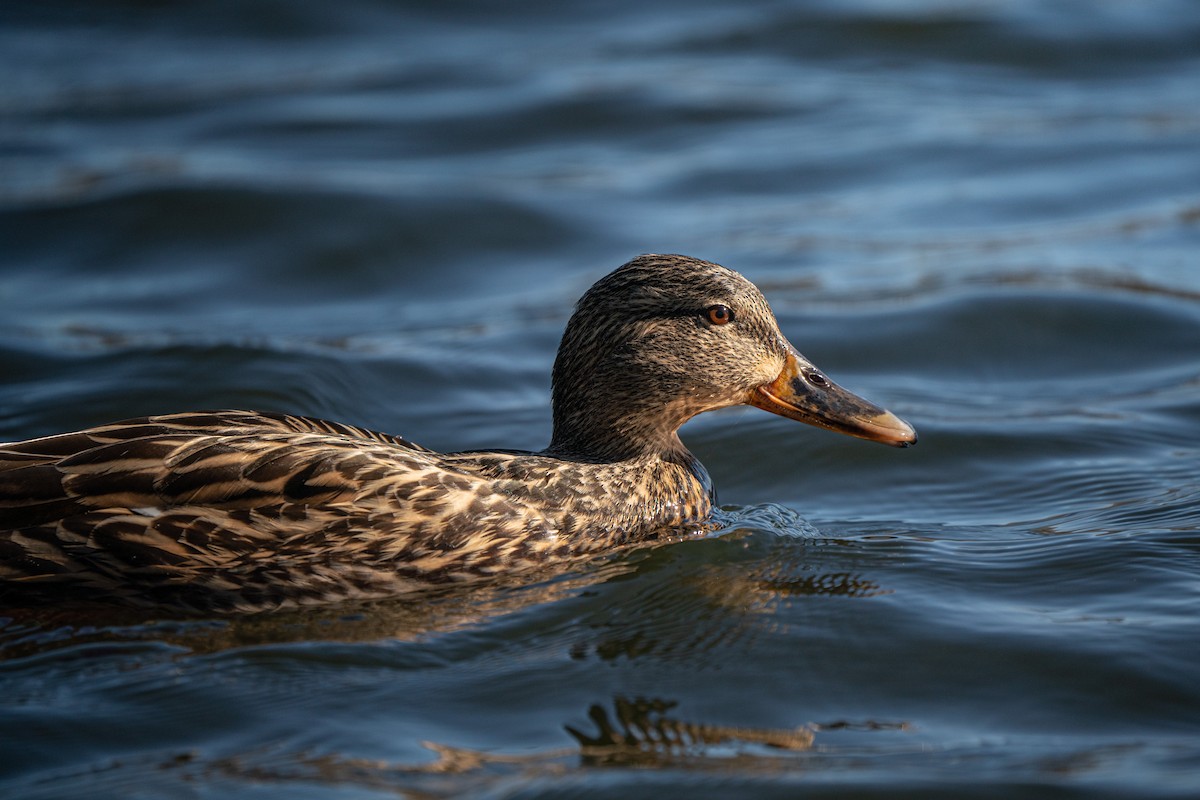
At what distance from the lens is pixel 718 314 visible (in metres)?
7.30

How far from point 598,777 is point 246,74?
514 inches

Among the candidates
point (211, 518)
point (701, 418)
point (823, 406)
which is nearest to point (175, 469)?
point (211, 518)

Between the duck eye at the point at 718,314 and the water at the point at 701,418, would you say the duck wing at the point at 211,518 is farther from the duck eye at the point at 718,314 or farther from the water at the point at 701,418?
the duck eye at the point at 718,314

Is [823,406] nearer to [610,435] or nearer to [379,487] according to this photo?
[610,435]

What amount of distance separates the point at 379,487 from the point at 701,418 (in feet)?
11.4

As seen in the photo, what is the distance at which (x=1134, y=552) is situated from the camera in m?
7.05

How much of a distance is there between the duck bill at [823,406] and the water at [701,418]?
0.50m

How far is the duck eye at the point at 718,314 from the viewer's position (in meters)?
7.29

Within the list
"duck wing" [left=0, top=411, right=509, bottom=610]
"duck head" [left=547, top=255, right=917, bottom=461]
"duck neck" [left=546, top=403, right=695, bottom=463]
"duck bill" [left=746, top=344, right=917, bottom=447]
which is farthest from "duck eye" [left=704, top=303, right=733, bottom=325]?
"duck wing" [left=0, top=411, right=509, bottom=610]

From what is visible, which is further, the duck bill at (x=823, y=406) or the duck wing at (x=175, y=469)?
the duck bill at (x=823, y=406)

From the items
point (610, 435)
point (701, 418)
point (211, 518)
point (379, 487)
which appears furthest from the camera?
point (701, 418)

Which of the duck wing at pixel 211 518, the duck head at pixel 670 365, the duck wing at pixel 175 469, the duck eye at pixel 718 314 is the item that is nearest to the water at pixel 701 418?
the duck wing at pixel 211 518

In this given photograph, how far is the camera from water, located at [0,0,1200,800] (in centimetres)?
554

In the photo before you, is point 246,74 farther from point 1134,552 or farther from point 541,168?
point 1134,552
